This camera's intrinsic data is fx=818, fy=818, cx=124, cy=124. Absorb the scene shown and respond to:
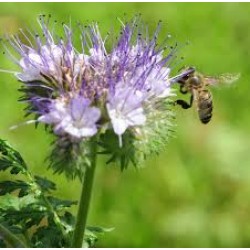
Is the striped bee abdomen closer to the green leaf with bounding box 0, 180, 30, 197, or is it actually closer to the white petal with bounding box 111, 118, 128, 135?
the white petal with bounding box 111, 118, 128, 135

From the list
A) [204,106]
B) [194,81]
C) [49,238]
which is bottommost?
[49,238]

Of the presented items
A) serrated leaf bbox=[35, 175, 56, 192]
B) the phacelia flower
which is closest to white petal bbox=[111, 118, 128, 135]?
the phacelia flower

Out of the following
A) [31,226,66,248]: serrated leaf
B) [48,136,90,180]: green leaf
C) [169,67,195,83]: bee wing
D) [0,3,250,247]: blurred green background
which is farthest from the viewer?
[0,3,250,247]: blurred green background

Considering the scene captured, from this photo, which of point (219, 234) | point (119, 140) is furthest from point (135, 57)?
point (219, 234)

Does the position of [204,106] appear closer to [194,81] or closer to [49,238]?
[194,81]

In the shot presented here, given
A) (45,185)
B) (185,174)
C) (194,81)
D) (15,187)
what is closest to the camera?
(15,187)

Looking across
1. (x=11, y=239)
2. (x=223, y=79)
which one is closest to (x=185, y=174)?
(x=223, y=79)
